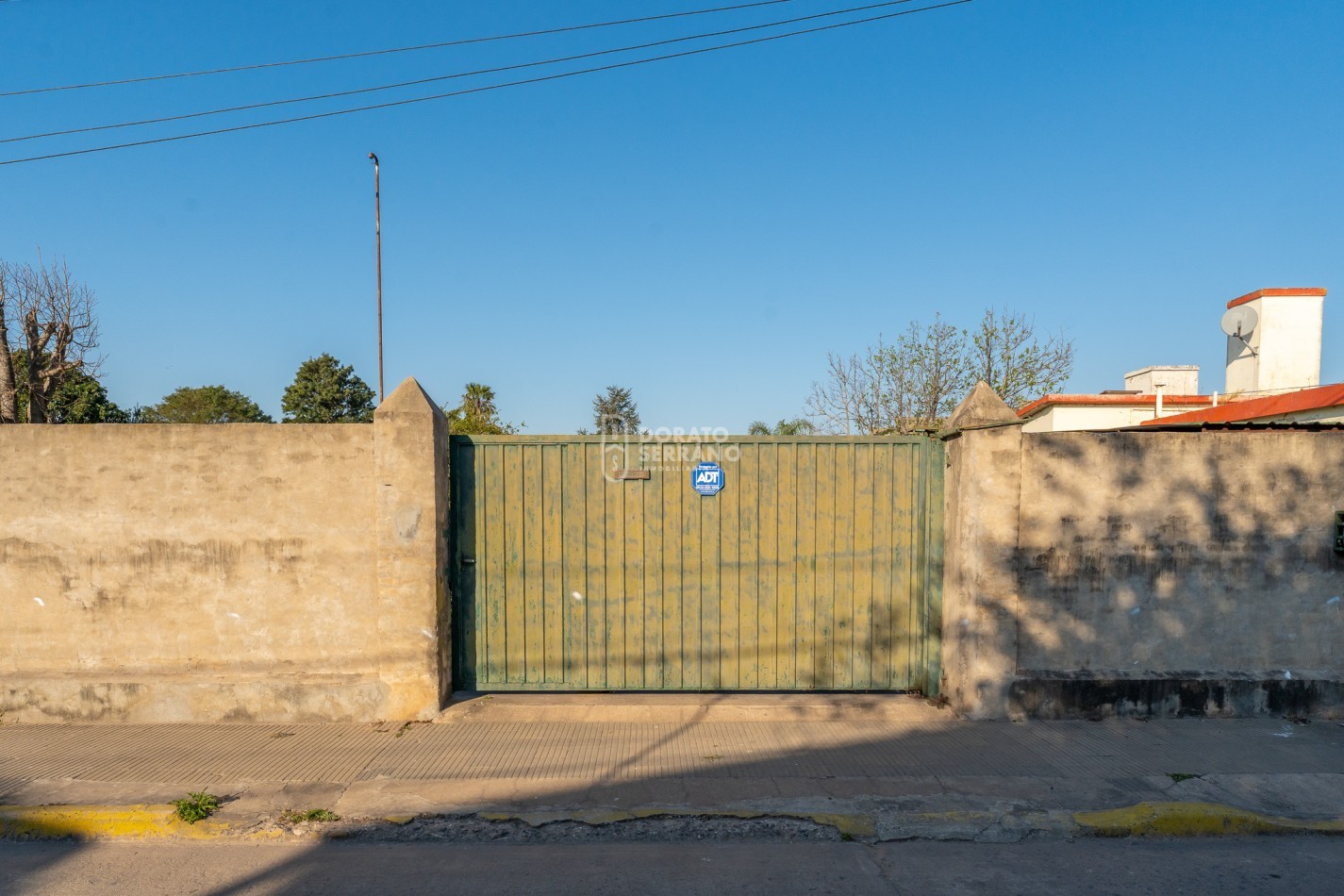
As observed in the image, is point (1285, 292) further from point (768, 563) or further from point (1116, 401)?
point (768, 563)

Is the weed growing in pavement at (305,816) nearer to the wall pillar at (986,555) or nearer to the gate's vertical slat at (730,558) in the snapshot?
the gate's vertical slat at (730,558)

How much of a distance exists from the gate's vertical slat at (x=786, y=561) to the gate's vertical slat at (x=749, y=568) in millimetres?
162

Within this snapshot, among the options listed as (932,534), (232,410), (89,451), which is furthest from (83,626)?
(232,410)

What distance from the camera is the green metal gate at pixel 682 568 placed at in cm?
601

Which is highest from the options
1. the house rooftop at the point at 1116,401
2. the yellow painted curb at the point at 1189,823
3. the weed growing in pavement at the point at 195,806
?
the house rooftop at the point at 1116,401

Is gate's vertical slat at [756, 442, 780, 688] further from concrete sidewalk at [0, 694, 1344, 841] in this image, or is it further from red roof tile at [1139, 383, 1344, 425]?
red roof tile at [1139, 383, 1344, 425]

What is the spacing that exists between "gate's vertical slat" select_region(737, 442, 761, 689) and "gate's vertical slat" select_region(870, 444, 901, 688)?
100cm

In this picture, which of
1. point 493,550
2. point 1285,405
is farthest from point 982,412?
point 1285,405

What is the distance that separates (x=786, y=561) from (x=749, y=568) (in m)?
0.32

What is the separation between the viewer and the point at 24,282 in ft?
42.7

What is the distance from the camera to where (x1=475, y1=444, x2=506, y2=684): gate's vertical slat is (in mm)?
6000

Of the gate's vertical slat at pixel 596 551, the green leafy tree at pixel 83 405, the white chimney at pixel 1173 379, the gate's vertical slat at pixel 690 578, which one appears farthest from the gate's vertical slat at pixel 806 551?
the green leafy tree at pixel 83 405

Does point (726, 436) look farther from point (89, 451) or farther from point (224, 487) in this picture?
point (89, 451)

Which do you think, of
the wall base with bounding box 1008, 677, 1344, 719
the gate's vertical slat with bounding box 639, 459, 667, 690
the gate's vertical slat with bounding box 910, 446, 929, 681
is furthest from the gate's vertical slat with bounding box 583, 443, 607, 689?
the wall base with bounding box 1008, 677, 1344, 719
